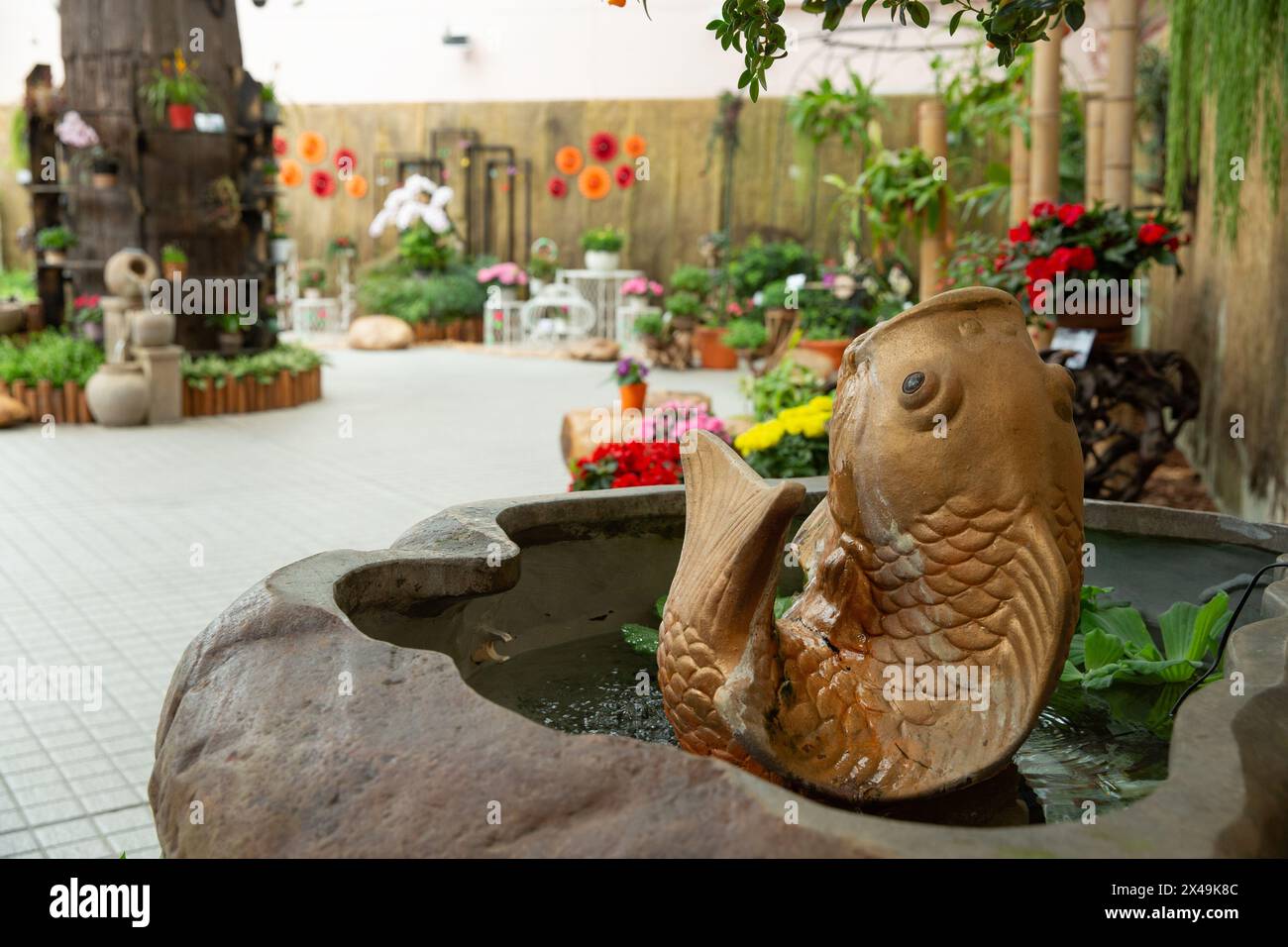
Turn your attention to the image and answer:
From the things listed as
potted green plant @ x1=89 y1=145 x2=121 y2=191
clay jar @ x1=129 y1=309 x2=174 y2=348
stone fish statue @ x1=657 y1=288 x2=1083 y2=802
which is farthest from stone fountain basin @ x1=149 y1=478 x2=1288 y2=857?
potted green plant @ x1=89 y1=145 x2=121 y2=191

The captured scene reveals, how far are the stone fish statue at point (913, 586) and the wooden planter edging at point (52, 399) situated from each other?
8964 mm

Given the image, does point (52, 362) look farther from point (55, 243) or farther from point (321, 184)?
point (321, 184)

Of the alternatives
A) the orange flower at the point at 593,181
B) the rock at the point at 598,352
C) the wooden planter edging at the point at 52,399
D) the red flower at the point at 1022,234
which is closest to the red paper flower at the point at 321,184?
the orange flower at the point at 593,181

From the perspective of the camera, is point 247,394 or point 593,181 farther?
point 593,181

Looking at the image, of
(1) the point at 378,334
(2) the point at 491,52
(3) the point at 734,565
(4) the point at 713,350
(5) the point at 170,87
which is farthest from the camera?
(2) the point at 491,52

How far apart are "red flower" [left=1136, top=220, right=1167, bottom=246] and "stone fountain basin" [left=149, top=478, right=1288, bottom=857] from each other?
3732mm

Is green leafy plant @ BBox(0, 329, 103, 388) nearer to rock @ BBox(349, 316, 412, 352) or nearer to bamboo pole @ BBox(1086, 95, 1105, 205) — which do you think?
rock @ BBox(349, 316, 412, 352)

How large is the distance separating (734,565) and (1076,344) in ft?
13.5

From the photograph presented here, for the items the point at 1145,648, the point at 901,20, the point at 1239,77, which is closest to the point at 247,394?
the point at 1239,77

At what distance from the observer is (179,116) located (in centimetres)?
1066

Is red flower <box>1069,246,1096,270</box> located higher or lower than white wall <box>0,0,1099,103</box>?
lower

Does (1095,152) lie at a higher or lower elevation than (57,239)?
higher

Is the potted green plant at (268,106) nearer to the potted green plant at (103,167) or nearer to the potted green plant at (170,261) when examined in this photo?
the potted green plant at (103,167)

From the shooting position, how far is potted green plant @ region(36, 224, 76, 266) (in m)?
10.7
